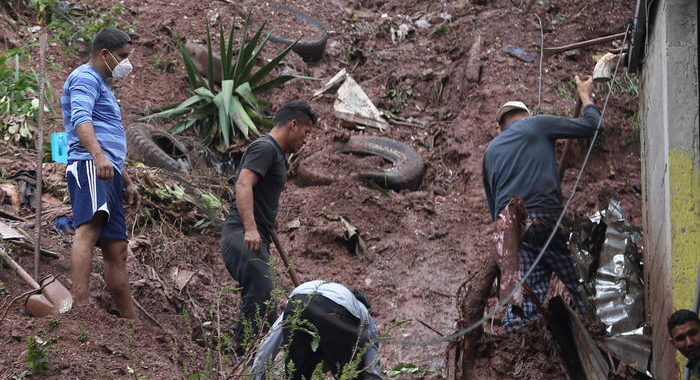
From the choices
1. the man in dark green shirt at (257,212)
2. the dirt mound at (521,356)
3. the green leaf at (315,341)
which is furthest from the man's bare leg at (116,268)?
the dirt mound at (521,356)

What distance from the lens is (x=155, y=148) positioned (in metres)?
8.52

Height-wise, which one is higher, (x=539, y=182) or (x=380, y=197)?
(x=539, y=182)

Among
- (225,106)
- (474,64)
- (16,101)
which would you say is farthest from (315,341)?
(474,64)

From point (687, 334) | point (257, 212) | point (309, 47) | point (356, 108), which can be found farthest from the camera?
point (309, 47)

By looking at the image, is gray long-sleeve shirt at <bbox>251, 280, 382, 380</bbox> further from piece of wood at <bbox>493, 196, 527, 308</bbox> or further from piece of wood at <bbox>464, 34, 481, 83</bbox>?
piece of wood at <bbox>464, 34, 481, 83</bbox>

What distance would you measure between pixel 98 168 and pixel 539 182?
2622 mm

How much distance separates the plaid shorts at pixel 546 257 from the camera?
18.8 feet

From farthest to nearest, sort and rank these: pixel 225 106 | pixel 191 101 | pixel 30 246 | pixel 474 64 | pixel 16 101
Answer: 1. pixel 474 64
2. pixel 191 101
3. pixel 225 106
4. pixel 16 101
5. pixel 30 246

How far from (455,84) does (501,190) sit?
17.2 feet

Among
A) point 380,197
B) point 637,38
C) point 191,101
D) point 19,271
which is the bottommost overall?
point 380,197

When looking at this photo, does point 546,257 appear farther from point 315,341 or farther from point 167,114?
point 167,114

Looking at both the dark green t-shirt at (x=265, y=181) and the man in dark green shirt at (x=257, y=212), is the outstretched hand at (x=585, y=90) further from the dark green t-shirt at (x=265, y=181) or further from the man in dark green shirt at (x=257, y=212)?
the dark green t-shirt at (x=265, y=181)

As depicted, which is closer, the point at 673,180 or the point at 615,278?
the point at 673,180

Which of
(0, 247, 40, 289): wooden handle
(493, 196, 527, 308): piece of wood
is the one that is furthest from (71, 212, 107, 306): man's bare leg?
(493, 196, 527, 308): piece of wood
